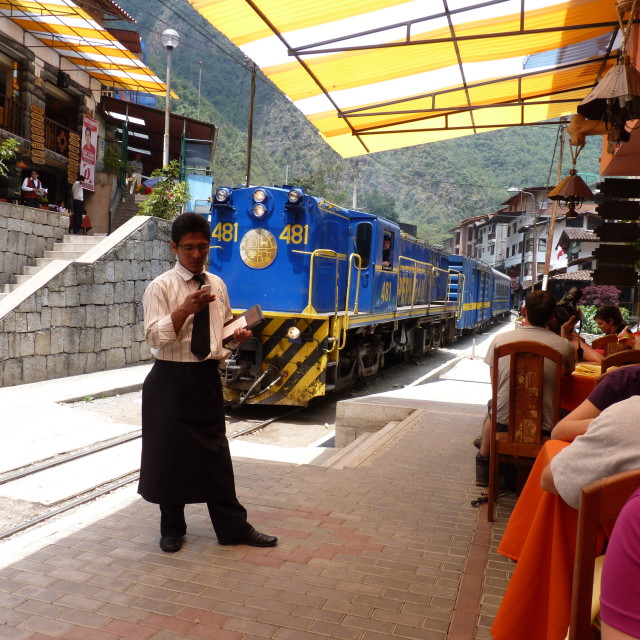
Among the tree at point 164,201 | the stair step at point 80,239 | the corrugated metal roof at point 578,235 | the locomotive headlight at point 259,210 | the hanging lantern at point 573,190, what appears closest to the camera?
the hanging lantern at point 573,190

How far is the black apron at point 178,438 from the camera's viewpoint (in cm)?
351

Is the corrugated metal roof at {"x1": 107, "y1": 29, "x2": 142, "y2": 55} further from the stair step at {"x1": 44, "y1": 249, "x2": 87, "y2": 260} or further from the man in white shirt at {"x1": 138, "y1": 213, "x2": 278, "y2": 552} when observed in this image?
the man in white shirt at {"x1": 138, "y1": 213, "x2": 278, "y2": 552}

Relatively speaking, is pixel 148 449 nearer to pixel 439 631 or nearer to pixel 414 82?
pixel 439 631

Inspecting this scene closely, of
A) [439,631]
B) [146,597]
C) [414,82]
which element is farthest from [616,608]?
[414,82]

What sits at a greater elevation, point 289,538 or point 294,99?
point 294,99

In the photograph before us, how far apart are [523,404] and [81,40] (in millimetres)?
16107

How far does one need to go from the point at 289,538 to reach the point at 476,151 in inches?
3423

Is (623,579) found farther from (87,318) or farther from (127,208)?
(127,208)

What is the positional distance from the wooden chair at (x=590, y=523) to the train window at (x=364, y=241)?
30.2 ft

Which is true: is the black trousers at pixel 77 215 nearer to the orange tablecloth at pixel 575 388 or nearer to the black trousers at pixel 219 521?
the black trousers at pixel 219 521

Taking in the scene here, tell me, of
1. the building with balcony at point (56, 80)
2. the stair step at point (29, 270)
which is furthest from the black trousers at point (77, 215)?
the stair step at point (29, 270)

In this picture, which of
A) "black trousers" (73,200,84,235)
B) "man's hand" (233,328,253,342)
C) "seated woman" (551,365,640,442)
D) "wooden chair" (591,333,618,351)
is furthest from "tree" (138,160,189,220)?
Result: "seated woman" (551,365,640,442)

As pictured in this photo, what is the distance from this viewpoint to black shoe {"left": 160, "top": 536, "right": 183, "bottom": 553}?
3.59 m

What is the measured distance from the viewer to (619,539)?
141 centimetres
